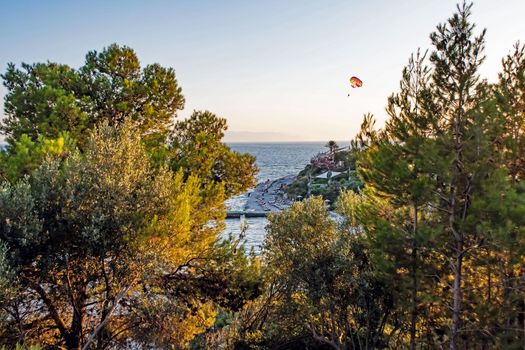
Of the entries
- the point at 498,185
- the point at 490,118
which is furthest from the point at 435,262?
the point at 490,118

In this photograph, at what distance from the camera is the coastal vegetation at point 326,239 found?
11.0 meters

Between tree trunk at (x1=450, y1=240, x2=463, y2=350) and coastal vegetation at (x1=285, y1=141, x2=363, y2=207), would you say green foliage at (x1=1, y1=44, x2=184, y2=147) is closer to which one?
tree trunk at (x1=450, y1=240, x2=463, y2=350)

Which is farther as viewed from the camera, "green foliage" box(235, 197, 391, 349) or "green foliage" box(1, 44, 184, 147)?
"green foliage" box(1, 44, 184, 147)

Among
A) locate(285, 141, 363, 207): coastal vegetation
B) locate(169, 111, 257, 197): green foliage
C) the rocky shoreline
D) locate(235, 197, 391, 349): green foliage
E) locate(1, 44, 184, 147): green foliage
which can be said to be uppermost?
locate(1, 44, 184, 147): green foliage

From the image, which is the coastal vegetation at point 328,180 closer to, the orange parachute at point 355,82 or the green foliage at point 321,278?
the orange parachute at point 355,82

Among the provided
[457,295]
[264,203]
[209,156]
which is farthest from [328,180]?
[457,295]

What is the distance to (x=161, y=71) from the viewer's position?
23484mm

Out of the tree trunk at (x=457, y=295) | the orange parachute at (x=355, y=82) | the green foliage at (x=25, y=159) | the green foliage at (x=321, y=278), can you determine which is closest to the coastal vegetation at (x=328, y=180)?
the orange parachute at (x=355, y=82)

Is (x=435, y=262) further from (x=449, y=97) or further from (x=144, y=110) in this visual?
(x=144, y=110)

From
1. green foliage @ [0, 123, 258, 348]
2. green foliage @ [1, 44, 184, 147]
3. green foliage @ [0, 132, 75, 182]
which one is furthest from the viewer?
green foliage @ [1, 44, 184, 147]

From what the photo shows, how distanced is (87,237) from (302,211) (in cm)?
813

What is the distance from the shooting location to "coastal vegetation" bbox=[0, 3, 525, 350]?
11.0 meters

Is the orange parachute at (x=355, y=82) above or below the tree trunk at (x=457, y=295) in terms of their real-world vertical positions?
above

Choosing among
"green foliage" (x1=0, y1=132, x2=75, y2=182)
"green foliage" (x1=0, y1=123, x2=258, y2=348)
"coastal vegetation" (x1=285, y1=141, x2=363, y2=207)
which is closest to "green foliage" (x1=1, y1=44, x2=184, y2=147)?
"green foliage" (x1=0, y1=132, x2=75, y2=182)
